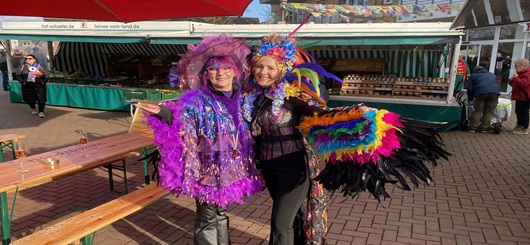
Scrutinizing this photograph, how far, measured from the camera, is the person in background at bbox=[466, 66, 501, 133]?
7.58 meters

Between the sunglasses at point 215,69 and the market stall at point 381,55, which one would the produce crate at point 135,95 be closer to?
the market stall at point 381,55

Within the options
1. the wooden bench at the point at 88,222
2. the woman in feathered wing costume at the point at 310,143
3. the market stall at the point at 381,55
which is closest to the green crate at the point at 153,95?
the market stall at the point at 381,55

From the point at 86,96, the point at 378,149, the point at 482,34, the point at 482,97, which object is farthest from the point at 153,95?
the point at 482,34

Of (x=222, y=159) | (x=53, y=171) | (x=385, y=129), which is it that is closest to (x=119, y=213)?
(x=53, y=171)

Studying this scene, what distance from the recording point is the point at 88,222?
265 centimetres

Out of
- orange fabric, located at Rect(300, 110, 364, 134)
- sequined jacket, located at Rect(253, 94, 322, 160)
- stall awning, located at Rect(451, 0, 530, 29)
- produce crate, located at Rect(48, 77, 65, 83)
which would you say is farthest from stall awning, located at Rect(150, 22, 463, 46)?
produce crate, located at Rect(48, 77, 65, 83)

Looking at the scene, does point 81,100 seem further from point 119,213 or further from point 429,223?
point 429,223

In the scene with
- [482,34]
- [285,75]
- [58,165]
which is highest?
[482,34]

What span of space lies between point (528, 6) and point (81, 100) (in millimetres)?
10788

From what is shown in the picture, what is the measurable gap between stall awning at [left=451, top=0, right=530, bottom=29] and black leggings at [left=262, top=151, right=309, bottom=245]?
2.82 meters

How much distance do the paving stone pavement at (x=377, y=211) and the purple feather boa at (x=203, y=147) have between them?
0.73m

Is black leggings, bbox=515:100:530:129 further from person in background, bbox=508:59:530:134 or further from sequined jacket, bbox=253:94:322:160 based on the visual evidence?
sequined jacket, bbox=253:94:322:160

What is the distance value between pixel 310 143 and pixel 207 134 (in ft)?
2.31

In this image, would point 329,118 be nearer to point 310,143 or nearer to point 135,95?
point 310,143
